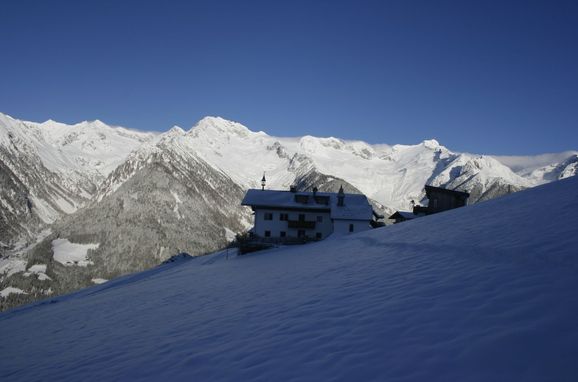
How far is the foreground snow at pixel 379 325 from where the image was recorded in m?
6.17

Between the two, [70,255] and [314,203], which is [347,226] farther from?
[70,255]

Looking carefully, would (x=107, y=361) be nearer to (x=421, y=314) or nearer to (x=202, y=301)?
(x=202, y=301)

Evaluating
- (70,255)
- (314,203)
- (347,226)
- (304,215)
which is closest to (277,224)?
(304,215)

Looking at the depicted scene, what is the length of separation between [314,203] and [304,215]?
2447 millimetres

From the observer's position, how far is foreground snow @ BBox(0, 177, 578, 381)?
617 centimetres

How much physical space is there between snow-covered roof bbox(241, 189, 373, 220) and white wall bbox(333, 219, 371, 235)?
64 centimetres

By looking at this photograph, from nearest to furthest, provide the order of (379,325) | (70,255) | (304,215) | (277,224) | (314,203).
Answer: (379,325) → (277,224) → (304,215) → (314,203) → (70,255)

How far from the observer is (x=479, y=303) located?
796 centimetres

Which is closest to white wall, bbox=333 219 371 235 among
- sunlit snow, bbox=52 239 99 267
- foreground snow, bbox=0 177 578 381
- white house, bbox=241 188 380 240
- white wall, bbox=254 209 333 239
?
white house, bbox=241 188 380 240

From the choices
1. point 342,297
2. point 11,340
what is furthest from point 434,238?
point 11,340

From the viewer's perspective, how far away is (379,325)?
805cm

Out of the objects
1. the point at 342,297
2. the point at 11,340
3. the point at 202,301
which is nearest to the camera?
the point at 342,297

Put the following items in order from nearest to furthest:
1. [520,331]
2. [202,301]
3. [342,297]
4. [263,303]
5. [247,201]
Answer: [520,331]
[342,297]
[263,303]
[202,301]
[247,201]

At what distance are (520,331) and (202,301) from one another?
1165 cm
